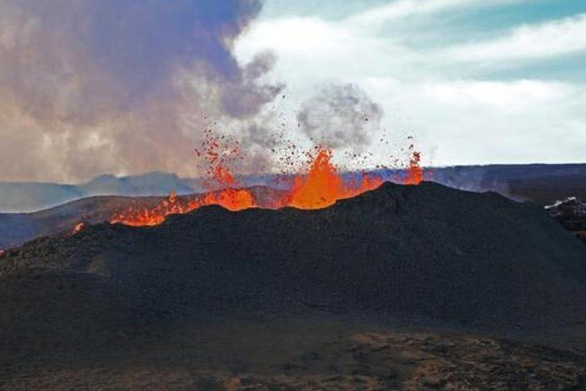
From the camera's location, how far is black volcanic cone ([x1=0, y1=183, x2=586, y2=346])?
14.1 meters

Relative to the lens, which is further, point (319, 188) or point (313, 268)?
point (319, 188)

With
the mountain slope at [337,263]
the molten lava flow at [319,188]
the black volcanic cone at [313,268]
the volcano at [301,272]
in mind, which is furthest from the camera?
the molten lava flow at [319,188]

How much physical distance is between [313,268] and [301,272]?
373 mm

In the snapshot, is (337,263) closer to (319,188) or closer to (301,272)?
(301,272)

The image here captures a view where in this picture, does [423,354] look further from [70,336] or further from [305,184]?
[305,184]

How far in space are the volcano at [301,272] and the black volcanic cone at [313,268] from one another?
4 centimetres

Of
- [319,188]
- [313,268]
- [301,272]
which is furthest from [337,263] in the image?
[319,188]

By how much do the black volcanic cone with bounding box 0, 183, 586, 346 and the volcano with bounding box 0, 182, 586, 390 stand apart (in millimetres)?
37

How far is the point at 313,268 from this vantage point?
17.3 metres

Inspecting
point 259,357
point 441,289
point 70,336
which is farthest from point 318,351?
point 441,289

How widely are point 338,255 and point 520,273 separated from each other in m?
4.59

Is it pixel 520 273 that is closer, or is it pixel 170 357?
pixel 170 357

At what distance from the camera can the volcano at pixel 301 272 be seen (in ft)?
44.3

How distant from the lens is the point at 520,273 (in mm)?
18812
